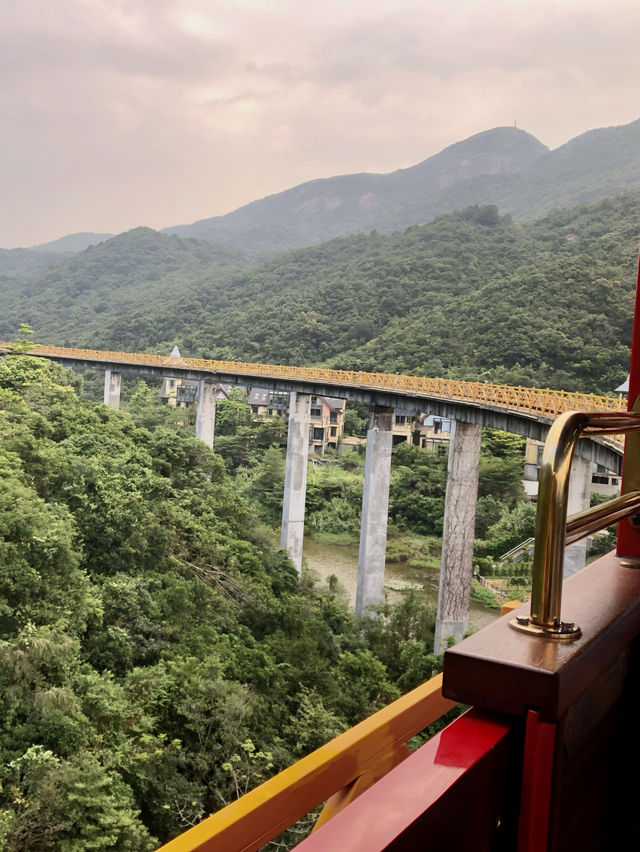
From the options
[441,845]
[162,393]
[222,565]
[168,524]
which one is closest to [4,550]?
[168,524]

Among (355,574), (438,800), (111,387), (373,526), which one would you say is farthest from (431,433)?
(438,800)

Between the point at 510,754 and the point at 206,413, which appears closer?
the point at 510,754

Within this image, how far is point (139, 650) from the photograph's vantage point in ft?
43.6

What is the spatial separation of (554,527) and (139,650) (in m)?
13.3

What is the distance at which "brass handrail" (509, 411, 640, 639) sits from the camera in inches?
43.3

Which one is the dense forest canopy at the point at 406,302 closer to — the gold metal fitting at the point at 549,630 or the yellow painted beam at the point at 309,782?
the yellow painted beam at the point at 309,782

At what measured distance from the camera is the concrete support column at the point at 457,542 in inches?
738

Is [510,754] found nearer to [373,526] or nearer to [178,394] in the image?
[373,526]

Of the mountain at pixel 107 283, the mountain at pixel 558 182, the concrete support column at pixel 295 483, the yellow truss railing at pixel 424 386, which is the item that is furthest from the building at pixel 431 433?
the mountain at pixel 558 182

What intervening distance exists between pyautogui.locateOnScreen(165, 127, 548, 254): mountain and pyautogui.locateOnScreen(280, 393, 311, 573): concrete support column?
132639 mm

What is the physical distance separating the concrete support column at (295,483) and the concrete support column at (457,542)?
7.43m

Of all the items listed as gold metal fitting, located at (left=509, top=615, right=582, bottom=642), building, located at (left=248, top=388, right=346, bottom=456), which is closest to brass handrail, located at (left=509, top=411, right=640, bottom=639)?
gold metal fitting, located at (left=509, top=615, right=582, bottom=642)

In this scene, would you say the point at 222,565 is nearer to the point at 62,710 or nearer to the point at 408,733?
the point at 62,710

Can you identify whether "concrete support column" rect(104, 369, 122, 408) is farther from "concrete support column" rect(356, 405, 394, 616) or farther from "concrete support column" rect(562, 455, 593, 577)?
"concrete support column" rect(562, 455, 593, 577)
